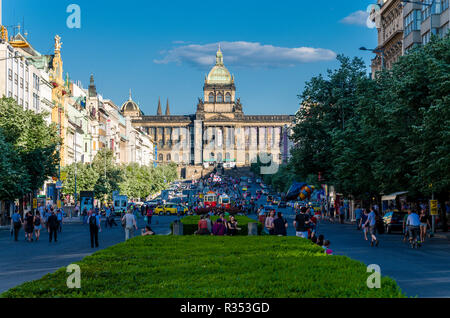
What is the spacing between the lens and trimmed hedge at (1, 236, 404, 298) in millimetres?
8930

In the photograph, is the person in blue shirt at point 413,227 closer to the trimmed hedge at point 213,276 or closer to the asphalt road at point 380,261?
the asphalt road at point 380,261

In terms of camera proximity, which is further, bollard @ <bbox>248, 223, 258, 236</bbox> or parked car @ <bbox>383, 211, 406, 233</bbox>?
parked car @ <bbox>383, 211, 406, 233</bbox>

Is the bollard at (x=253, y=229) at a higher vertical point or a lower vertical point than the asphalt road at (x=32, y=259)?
higher

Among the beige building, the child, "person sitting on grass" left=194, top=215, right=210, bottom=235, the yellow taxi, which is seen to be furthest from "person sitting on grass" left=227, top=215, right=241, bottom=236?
the yellow taxi

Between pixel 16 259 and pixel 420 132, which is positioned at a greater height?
pixel 420 132

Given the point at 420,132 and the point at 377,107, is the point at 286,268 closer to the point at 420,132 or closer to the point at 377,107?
the point at 420,132

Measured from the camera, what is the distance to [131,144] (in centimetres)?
19212

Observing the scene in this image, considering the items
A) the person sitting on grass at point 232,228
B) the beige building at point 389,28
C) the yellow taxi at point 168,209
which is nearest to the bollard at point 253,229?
the person sitting on grass at point 232,228

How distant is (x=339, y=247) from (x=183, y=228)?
22.7 ft

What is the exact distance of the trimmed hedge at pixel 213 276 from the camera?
29.3 ft

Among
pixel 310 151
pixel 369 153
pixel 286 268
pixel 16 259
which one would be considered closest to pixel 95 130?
pixel 310 151

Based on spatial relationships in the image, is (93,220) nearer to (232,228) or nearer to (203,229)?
(232,228)

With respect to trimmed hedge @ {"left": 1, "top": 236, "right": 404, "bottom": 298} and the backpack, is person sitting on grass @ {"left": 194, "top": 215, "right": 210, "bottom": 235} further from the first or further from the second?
trimmed hedge @ {"left": 1, "top": 236, "right": 404, "bottom": 298}

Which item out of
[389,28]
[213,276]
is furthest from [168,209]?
[213,276]
